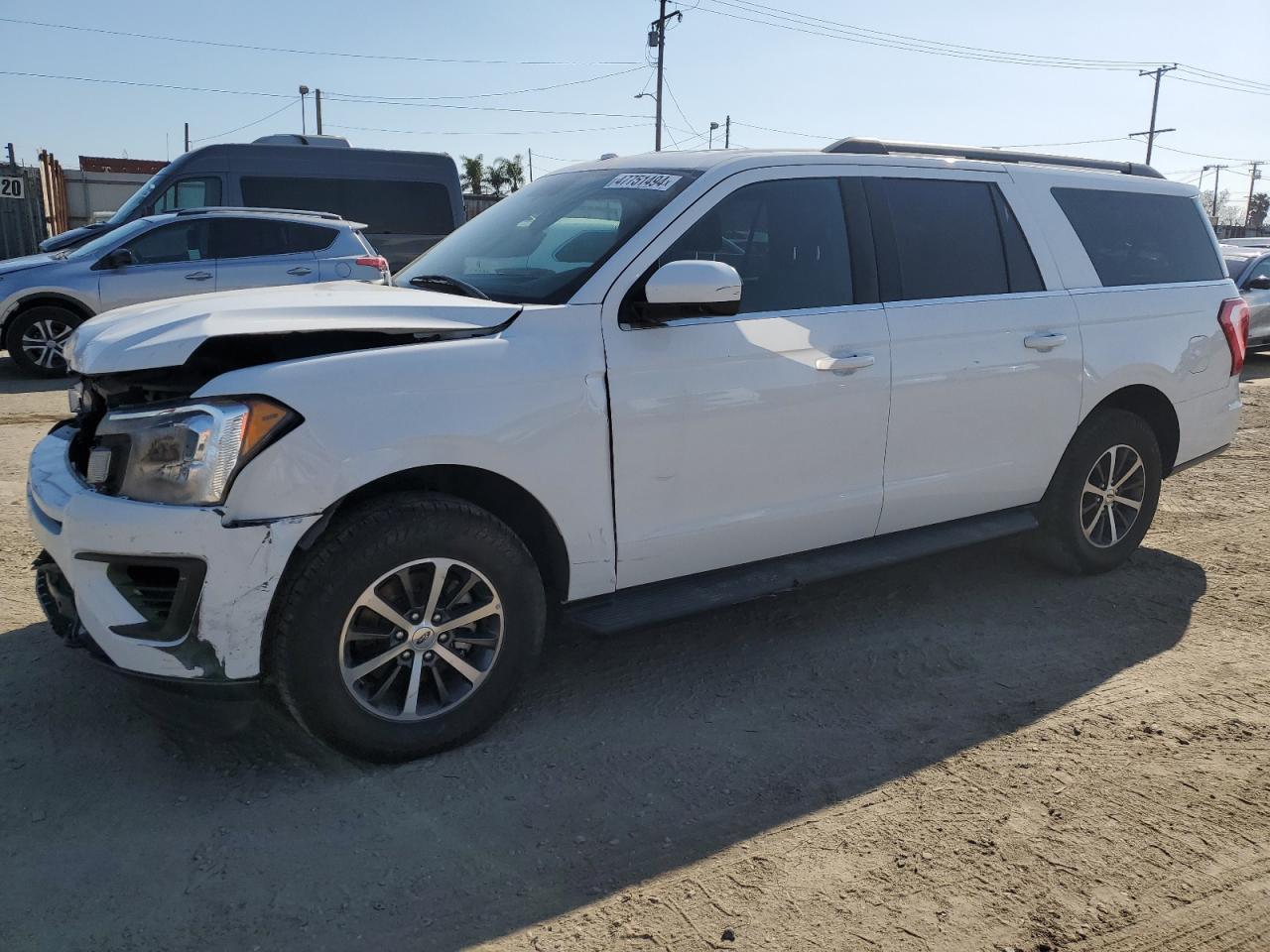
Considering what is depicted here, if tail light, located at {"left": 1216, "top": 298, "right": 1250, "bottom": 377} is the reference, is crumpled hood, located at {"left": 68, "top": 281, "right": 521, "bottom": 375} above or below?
above

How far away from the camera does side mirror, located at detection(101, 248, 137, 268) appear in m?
10.8

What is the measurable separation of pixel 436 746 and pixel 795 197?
239 centimetres

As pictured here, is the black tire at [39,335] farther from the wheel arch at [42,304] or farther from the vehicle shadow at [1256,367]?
the vehicle shadow at [1256,367]

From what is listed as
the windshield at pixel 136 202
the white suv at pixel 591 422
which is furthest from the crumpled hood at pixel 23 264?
the white suv at pixel 591 422

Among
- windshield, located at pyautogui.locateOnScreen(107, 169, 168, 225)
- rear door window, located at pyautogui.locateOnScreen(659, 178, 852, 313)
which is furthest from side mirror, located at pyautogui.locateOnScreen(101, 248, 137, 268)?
rear door window, located at pyautogui.locateOnScreen(659, 178, 852, 313)

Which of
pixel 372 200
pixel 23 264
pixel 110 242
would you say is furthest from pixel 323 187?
pixel 23 264

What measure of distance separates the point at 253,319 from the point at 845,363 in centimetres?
207

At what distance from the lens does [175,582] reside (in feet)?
9.66

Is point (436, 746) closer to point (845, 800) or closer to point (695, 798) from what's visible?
point (695, 798)

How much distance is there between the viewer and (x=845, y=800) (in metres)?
3.18

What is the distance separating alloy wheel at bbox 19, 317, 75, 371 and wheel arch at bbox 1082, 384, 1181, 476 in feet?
32.9

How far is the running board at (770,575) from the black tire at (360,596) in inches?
11.3

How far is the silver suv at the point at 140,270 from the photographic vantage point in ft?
35.3

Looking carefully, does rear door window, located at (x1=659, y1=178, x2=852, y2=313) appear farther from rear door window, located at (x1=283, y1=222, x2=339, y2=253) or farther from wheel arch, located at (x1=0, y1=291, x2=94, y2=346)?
wheel arch, located at (x1=0, y1=291, x2=94, y2=346)
